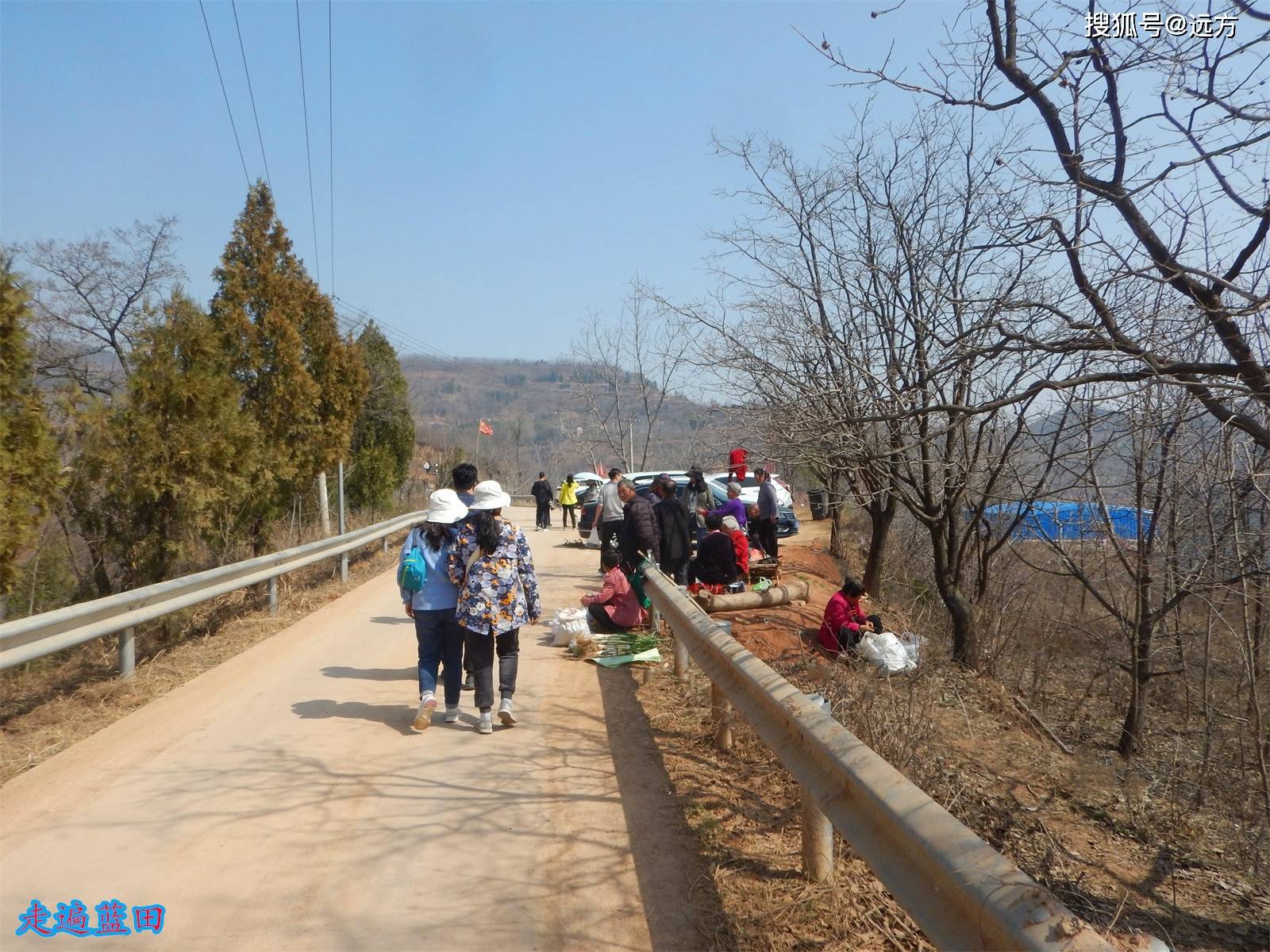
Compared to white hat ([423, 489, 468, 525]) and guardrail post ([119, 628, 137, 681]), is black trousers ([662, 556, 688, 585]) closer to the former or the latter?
white hat ([423, 489, 468, 525])

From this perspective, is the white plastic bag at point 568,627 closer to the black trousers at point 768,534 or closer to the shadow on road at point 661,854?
the shadow on road at point 661,854

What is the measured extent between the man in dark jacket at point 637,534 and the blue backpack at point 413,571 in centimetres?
463

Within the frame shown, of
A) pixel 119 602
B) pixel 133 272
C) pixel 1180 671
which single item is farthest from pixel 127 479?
pixel 133 272

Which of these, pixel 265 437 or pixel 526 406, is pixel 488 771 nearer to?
pixel 265 437

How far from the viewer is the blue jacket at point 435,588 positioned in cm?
696

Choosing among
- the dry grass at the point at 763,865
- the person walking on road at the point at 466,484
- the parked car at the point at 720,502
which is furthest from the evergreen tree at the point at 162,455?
the parked car at the point at 720,502

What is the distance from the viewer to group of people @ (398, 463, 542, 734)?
6832 mm

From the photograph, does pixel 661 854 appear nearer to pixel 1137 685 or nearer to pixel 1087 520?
pixel 1137 685

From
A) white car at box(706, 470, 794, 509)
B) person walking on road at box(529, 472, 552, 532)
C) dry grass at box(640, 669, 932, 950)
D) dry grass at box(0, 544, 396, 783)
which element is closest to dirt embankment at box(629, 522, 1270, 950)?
dry grass at box(640, 669, 932, 950)

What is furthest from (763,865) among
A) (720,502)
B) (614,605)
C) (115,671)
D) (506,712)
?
(720,502)

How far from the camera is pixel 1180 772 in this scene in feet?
33.7

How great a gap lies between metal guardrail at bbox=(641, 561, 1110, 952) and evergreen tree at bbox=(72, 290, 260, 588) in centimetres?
851

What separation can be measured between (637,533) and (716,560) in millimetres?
1552

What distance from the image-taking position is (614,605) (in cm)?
1083
